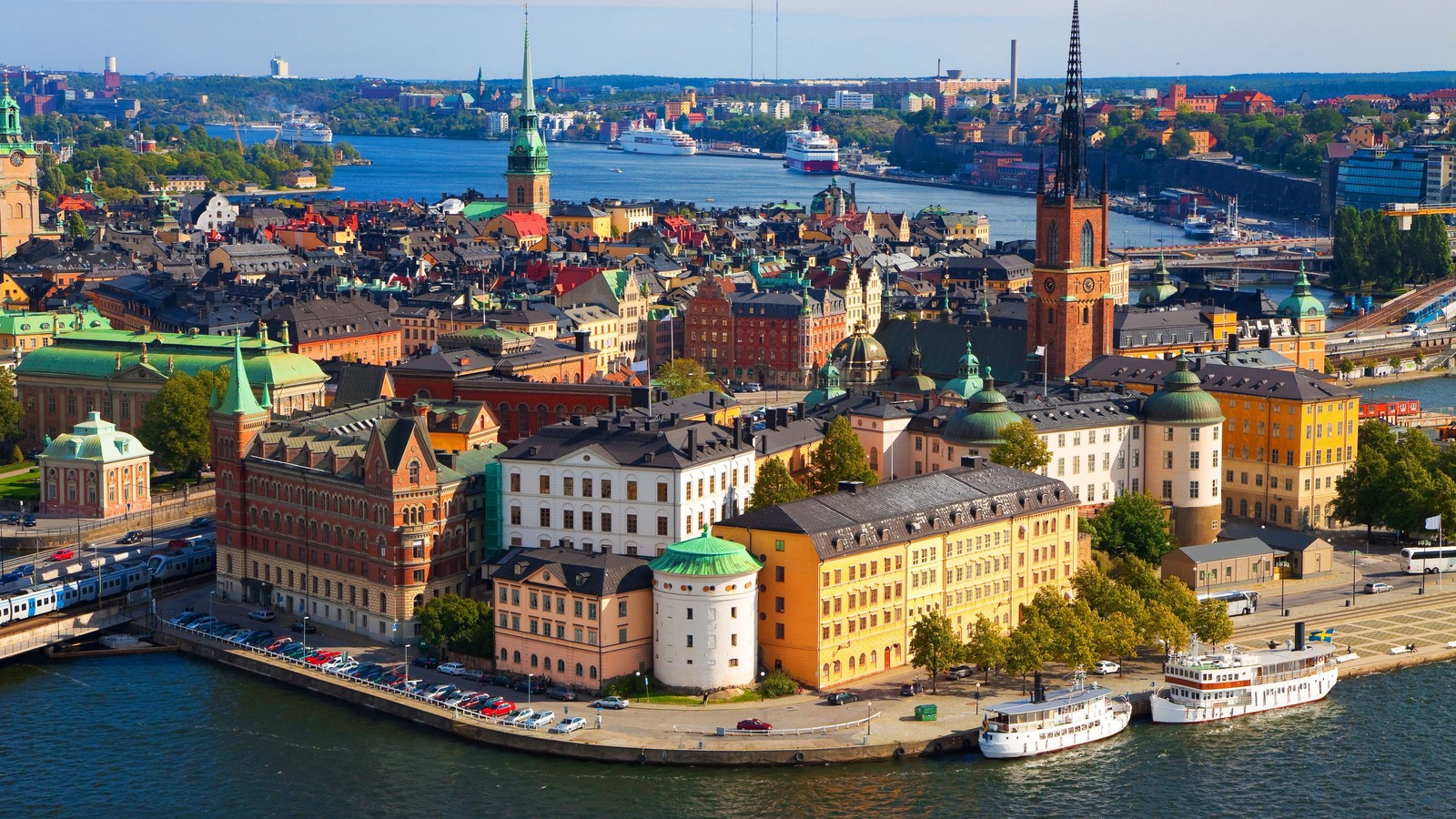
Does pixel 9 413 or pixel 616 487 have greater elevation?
pixel 616 487

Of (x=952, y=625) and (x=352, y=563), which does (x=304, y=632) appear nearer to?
(x=352, y=563)

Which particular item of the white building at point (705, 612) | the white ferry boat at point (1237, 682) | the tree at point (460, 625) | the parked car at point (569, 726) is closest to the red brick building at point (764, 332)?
the tree at point (460, 625)

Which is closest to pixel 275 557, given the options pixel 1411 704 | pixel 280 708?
pixel 280 708

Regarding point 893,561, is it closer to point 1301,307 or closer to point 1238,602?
point 1238,602

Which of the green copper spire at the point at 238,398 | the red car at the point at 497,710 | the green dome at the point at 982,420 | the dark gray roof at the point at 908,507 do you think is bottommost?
the red car at the point at 497,710

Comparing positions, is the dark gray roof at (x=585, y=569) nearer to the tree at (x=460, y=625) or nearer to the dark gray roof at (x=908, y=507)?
the tree at (x=460, y=625)

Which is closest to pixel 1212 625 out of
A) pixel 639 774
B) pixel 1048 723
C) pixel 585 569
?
pixel 1048 723

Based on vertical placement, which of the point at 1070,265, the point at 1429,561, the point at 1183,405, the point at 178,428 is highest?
the point at 1070,265

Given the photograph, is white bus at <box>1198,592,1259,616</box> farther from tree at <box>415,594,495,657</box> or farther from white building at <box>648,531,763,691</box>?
tree at <box>415,594,495,657</box>
